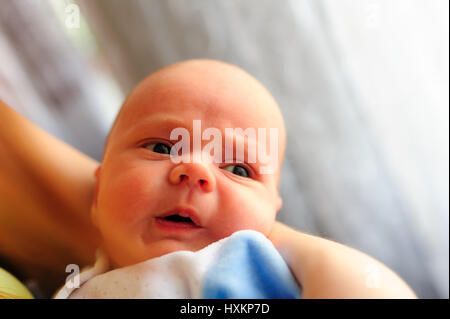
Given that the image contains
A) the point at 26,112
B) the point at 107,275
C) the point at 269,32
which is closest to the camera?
the point at 107,275

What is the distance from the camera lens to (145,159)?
2.60 feet

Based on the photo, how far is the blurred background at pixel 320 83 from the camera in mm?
1058

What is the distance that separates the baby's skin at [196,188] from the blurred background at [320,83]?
21 centimetres

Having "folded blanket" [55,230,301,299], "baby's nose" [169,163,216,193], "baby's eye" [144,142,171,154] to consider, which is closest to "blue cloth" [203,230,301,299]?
"folded blanket" [55,230,301,299]

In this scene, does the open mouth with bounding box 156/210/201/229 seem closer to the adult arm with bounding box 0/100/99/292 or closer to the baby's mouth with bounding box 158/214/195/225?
the baby's mouth with bounding box 158/214/195/225

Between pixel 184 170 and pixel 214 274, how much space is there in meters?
→ 0.18

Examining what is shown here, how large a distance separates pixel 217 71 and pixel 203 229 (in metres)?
0.33

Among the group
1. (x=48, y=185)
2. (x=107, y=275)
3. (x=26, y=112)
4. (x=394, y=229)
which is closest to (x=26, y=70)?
(x=26, y=112)

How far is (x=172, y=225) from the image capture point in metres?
0.73

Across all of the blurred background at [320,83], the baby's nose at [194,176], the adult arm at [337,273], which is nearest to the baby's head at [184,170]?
the baby's nose at [194,176]

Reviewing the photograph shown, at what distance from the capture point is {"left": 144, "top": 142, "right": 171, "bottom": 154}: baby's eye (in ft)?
2.68

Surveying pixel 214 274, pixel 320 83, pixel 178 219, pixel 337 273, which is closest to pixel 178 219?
pixel 178 219

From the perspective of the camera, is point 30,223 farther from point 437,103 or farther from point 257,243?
point 437,103

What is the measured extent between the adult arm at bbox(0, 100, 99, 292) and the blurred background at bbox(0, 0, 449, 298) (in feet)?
0.33
